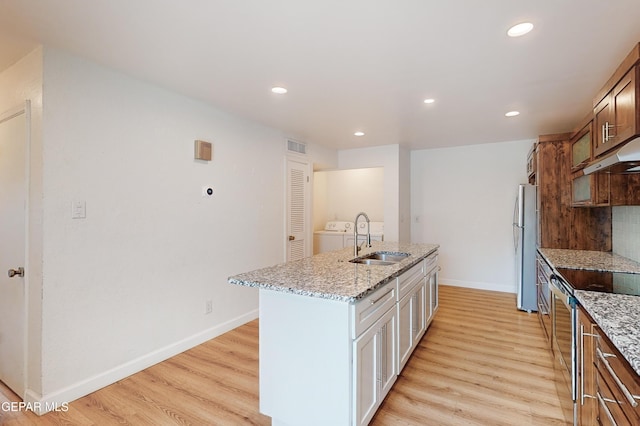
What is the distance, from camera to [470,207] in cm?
544

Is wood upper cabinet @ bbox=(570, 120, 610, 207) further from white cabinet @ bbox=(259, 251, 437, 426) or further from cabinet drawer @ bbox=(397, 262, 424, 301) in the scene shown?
white cabinet @ bbox=(259, 251, 437, 426)

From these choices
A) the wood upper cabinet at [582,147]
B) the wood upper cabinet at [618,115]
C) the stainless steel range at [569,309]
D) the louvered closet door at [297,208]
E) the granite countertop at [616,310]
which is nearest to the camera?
the granite countertop at [616,310]

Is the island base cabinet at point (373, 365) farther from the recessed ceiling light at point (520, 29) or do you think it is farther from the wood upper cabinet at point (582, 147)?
the wood upper cabinet at point (582, 147)

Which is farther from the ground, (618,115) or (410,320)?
(618,115)

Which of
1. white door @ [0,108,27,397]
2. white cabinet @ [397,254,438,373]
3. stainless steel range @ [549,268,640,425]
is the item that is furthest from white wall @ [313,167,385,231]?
white door @ [0,108,27,397]

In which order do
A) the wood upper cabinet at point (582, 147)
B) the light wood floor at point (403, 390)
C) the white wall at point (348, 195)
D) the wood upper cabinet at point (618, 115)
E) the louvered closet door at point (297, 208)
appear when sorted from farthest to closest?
the white wall at point (348, 195) < the louvered closet door at point (297, 208) < the wood upper cabinet at point (582, 147) < the light wood floor at point (403, 390) < the wood upper cabinet at point (618, 115)

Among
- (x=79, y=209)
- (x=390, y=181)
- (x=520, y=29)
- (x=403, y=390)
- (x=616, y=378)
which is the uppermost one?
(x=520, y=29)

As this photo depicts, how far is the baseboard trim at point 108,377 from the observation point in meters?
2.13

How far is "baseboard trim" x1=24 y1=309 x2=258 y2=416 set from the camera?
6.98 ft

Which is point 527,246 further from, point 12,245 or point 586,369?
point 12,245

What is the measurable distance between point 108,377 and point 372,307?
2.12 m

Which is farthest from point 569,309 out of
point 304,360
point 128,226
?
point 128,226

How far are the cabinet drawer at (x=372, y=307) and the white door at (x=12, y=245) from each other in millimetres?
2346

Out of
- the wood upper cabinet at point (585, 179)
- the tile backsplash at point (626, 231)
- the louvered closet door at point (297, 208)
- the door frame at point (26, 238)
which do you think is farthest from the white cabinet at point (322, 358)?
the louvered closet door at point (297, 208)
